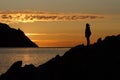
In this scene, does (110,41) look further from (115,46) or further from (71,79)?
(71,79)

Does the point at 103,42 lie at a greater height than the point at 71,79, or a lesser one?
greater

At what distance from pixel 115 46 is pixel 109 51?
0.90 meters

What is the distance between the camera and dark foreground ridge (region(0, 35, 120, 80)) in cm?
3491

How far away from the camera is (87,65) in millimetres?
35906

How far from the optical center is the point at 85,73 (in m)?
35.4

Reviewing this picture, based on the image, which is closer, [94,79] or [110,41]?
[94,79]

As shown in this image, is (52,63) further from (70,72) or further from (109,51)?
(109,51)

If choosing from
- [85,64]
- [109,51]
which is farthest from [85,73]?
[109,51]

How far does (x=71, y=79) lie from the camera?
3562 centimetres

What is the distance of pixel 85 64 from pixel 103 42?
11.4 ft

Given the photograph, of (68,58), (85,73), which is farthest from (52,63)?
(85,73)

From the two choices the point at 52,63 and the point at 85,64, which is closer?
the point at 85,64

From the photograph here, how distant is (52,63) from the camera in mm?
38906

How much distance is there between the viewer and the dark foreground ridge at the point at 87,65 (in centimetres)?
3491
